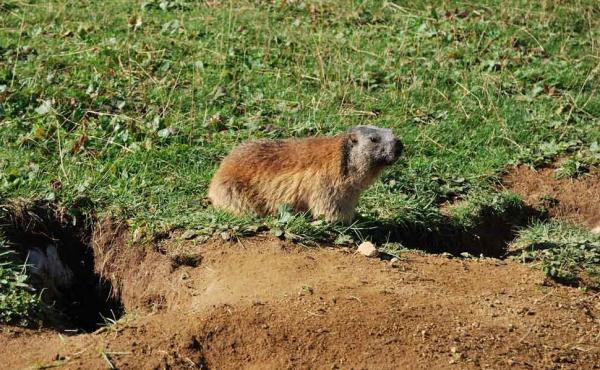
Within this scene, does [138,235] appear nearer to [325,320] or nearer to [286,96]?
[325,320]

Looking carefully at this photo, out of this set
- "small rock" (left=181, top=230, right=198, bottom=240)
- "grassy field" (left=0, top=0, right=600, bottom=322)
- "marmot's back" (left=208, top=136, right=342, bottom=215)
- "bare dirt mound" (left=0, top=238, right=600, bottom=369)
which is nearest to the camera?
"bare dirt mound" (left=0, top=238, right=600, bottom=369)

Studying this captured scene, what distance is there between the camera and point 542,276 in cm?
659

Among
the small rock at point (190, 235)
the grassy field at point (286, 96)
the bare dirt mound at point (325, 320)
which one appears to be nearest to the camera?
the bare dirt mound at point (325, 320)

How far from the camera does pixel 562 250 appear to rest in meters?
7.05

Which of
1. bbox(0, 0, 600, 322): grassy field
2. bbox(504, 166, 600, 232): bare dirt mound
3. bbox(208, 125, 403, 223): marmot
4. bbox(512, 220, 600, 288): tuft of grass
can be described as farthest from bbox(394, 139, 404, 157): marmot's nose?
bbox(504, 166, 600, 232): bare dirt mound

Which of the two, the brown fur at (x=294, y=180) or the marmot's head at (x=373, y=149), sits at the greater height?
the marmot's head at (x=373, y=149)

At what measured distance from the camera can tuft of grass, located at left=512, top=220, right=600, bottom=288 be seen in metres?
6.70

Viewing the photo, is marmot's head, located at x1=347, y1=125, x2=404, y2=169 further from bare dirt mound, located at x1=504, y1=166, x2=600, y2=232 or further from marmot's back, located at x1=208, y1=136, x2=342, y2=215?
bare dirt mound, located at x1=504, y1=166, x2=600, y2=232

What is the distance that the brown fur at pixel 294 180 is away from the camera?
7125mm

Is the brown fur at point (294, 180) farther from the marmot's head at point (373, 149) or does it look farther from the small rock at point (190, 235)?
the small rock at point (190, 235)

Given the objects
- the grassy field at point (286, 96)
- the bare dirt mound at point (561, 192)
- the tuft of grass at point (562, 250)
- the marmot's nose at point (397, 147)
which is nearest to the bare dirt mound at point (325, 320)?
the tuft of grass at point (562, 250)

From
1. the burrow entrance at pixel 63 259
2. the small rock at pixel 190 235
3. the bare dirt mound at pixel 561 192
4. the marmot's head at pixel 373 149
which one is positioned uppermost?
the marmot's head at pixel 373 149

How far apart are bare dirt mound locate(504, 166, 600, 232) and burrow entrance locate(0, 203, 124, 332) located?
3.94 metres

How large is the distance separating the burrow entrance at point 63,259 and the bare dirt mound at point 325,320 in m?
0.56
